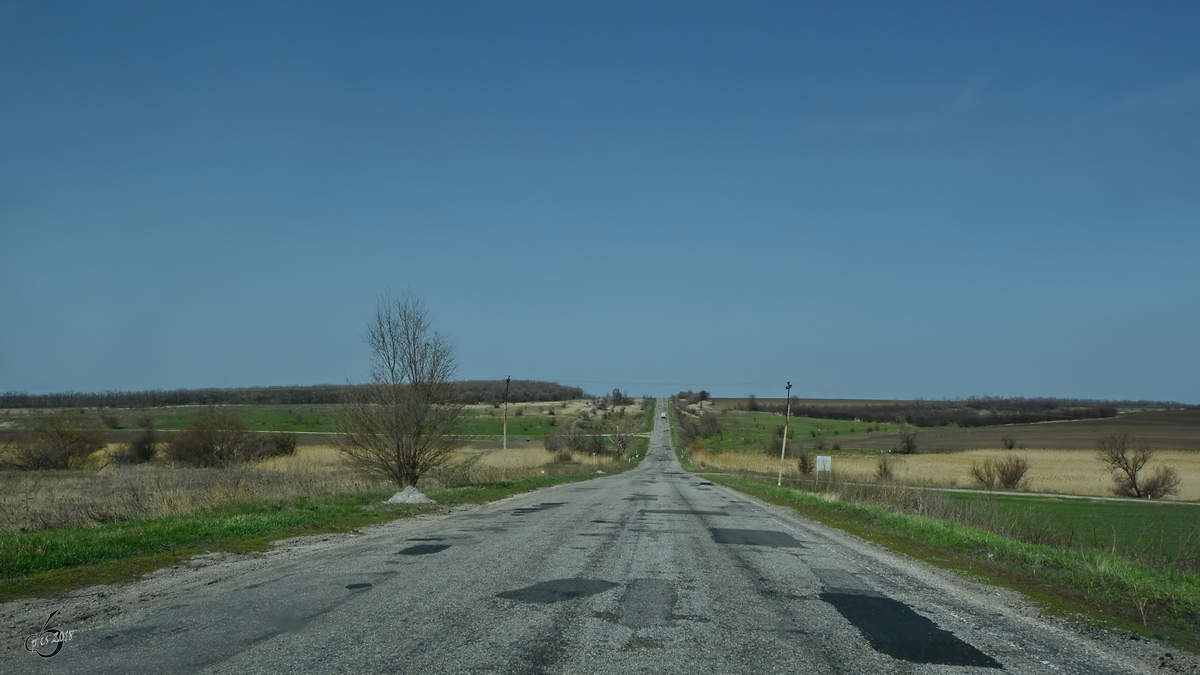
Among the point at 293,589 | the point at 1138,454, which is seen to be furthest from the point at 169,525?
the point at 1138,454

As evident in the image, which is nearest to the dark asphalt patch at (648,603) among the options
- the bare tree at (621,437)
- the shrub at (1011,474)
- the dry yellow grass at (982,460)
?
the dry yellow grass at (982,460)

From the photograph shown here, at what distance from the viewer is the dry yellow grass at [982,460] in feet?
198

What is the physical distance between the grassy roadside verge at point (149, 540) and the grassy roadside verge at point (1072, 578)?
11.5 metres

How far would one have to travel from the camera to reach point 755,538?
14.8 meters

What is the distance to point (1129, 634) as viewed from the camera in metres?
7.27

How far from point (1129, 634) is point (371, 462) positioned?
86.8ft

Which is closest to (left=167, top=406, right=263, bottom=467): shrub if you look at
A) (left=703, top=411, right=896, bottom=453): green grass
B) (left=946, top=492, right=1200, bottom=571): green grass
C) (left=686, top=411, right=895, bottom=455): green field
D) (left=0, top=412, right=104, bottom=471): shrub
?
(left=0, top=412, right=104, bottom=471): shrub

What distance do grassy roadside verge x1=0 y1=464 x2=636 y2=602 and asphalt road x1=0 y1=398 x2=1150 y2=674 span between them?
102 cm

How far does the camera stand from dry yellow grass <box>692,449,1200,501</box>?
60.5 meters

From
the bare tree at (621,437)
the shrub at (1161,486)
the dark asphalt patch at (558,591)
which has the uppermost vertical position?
the dark asphalt patch at (558,591)

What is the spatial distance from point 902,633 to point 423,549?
745cm

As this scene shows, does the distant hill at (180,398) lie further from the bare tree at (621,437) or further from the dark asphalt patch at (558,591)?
the dark asphalt patch at (558,591)

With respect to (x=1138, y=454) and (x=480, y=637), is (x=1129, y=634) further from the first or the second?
(x=1138, y=454)

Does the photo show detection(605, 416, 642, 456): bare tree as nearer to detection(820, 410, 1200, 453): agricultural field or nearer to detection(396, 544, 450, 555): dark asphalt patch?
detection(820, 410, 1200, 453): agricultural field
